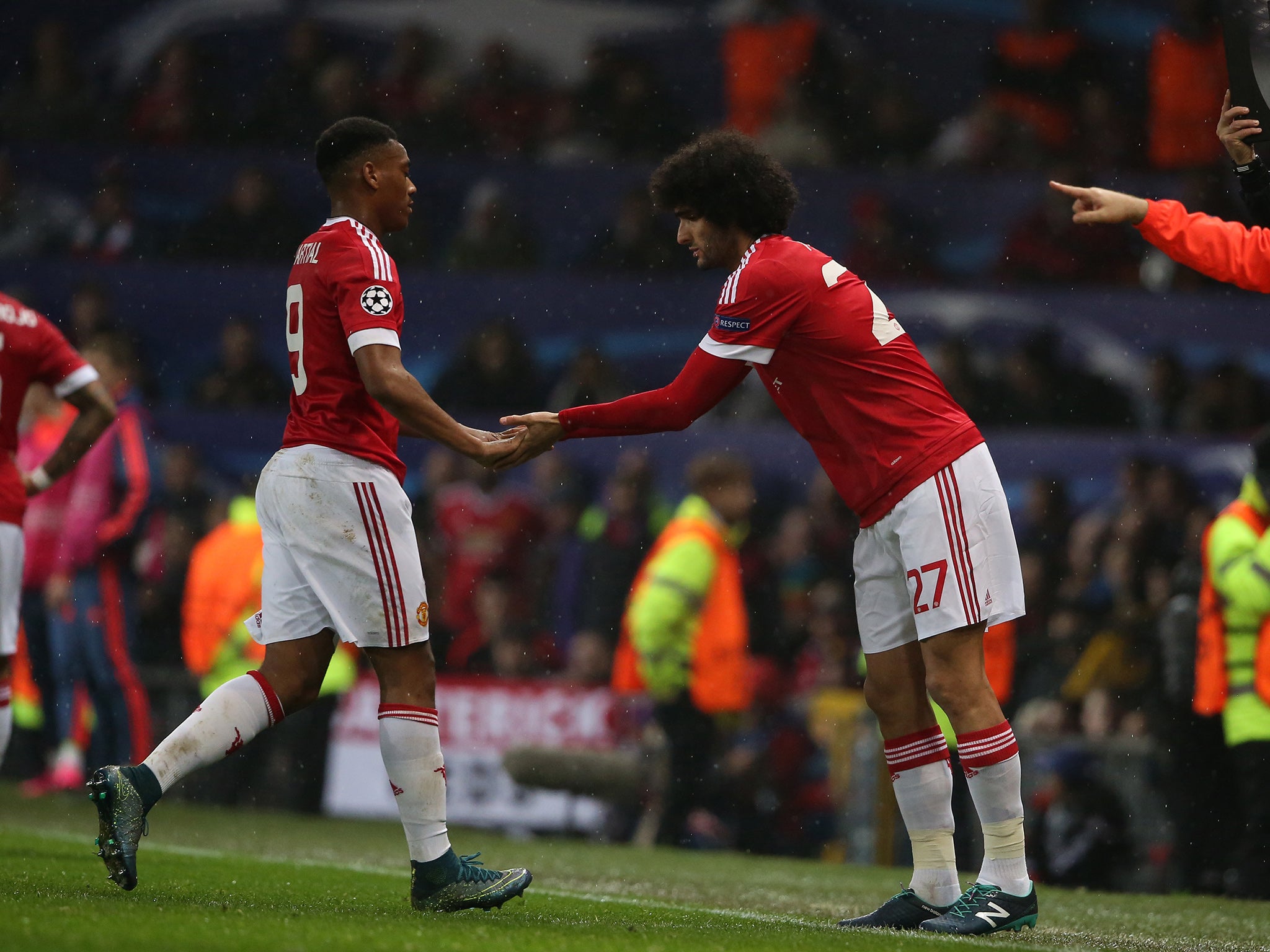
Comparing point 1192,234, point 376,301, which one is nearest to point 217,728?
point 376,301

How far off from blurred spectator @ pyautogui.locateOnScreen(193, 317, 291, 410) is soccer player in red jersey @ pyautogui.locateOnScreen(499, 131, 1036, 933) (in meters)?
7.60

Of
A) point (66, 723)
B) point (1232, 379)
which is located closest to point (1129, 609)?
point (1232, 379)

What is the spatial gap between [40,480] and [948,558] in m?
3.74

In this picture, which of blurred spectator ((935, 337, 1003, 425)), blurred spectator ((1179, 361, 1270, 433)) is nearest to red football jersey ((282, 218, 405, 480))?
blurred spectator ((935, 337, 1003, 425))

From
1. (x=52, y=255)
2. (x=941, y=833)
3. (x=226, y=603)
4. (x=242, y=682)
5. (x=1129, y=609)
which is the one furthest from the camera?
(x=52, y=255)

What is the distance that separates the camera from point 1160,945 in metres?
5.16

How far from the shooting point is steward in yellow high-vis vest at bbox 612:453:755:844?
9500mm

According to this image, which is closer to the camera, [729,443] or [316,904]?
[316,904]

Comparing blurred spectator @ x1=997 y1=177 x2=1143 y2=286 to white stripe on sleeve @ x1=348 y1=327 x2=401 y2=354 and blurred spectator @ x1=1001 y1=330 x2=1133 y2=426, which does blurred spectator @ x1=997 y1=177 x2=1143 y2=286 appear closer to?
blurred spectator @ x1=1001 y1=330 x2=1133 y2=426

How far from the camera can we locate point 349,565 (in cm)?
473

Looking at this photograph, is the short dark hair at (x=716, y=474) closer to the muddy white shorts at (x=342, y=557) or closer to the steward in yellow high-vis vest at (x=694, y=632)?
the steward in yellow high-vis vest at (x=694, y=632)

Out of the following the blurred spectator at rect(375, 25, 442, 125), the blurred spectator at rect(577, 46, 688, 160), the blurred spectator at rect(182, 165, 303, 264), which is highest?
the blurred spectator at rect(375, 25, 442, 125)

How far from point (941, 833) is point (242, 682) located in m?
2.23

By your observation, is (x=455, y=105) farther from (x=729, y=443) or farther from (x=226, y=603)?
(x=226, y=603)
